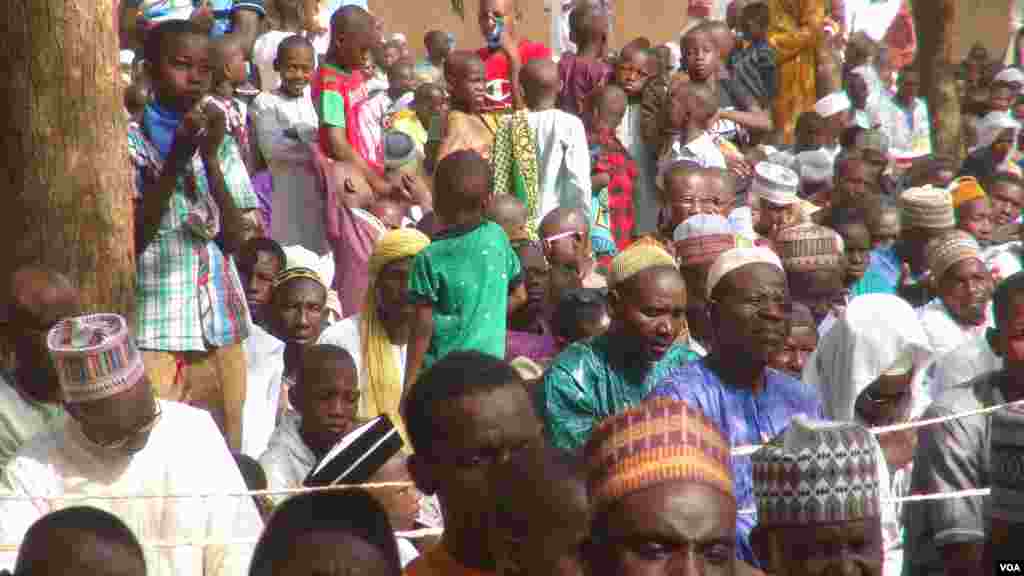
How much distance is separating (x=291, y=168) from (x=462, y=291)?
341cm

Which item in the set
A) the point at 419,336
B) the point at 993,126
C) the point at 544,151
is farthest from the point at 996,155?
the point at 419,336

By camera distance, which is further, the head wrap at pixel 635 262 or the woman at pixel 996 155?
the woman at pixel 996 155

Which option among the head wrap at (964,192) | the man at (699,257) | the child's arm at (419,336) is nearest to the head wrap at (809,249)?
the man at (699,257)

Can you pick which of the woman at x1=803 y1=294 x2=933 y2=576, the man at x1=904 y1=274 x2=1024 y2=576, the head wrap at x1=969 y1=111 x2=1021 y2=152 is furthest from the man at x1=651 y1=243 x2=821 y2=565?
the head wrap at x1=969 y1=111 x2=1021 y2=152

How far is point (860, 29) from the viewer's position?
19.7m

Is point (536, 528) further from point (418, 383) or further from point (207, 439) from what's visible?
point (207, 439)

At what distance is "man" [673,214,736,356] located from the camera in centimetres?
782

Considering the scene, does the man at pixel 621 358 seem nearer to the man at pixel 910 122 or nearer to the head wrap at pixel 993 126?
the head wrap at pixel 993 126

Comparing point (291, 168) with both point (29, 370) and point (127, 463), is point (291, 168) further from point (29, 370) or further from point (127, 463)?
point (127, 463)

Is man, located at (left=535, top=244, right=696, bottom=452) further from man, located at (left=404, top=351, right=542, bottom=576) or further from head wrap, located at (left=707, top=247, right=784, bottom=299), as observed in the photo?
man, located at (left=404, top=351, right=542, bottom=576)

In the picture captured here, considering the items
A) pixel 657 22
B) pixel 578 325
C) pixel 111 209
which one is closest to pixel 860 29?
pixel 657 22

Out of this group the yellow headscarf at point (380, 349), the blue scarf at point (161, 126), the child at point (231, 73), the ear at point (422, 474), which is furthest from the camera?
the child at point (231, 73)

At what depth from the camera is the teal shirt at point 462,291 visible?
754 centimetres

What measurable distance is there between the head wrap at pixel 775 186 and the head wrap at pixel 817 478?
22.8 ft
